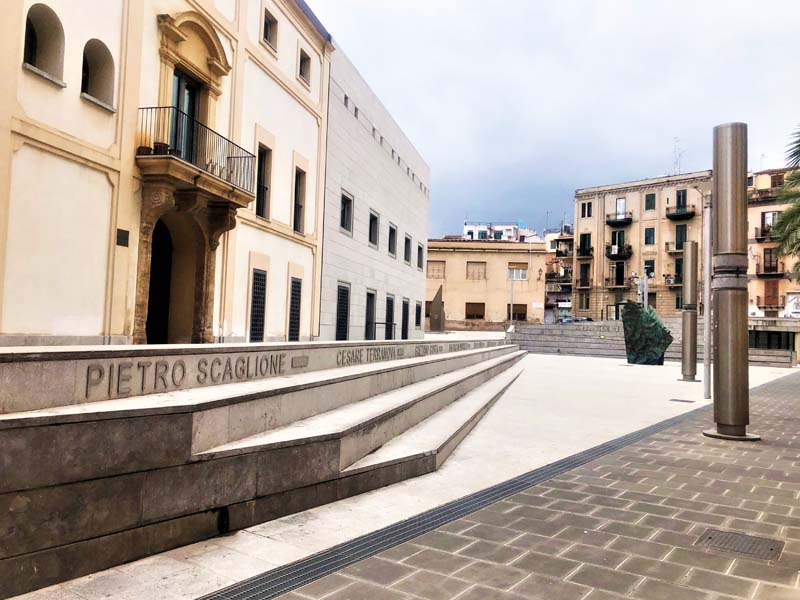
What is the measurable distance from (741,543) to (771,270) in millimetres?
54878

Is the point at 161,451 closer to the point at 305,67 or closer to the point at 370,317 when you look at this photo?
the point at 305,67

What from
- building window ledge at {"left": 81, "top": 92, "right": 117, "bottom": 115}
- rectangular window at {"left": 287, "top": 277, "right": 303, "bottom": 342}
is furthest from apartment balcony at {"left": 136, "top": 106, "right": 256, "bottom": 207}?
rectangular window at {"left": 287, "top": 277, "right": 303, "bottom": 342}

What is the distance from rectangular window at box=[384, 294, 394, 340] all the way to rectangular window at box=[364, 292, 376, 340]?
170 centimetres

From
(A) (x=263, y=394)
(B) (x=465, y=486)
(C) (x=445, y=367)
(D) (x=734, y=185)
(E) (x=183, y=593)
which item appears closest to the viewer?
(E) (x=183, y=593)

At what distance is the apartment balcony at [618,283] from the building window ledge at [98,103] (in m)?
53.3

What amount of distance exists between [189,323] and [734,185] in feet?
36.5

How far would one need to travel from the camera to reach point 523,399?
12914mm

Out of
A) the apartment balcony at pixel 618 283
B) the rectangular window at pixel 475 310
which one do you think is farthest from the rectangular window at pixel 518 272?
the apartment balcony at pixel 618 283

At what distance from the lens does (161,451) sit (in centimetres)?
365

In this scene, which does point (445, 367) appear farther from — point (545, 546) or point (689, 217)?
point (689, 217)

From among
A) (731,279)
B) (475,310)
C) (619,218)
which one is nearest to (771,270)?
(619,218)

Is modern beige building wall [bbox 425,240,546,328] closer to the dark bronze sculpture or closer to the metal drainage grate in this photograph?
the dark bronze sculpture

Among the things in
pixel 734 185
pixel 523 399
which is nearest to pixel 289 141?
pixel 523 399

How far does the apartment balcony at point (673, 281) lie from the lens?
178ft
